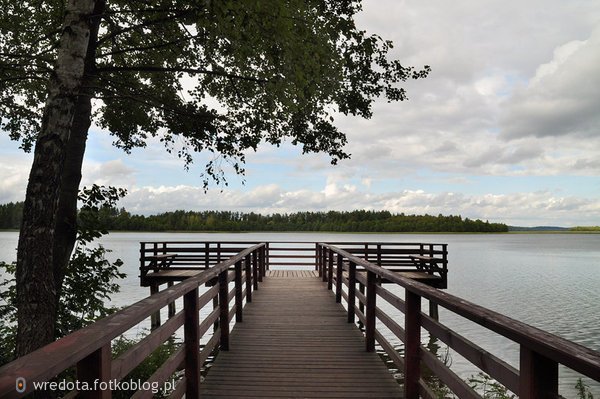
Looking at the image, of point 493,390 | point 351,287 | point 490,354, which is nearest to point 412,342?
point 490,354

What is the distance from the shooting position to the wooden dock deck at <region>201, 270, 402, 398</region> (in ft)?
14.4

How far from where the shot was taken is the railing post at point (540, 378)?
6.50 feet

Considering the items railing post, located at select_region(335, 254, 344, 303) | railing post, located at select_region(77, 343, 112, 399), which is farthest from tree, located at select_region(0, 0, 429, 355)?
railing post, located at select_region(77, 343, 112, 399)

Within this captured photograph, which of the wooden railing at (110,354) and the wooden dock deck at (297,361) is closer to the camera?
the wooden railing at (110,354)

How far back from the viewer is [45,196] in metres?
5.25

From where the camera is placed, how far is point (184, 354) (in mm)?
3951

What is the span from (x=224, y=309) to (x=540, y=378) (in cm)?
430

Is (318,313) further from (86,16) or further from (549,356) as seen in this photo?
(549,356)

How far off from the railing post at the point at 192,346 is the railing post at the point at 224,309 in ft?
5.10

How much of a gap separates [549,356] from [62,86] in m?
5.51

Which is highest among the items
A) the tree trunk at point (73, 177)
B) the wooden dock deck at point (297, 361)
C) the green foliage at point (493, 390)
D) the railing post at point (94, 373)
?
the tree trunk at point (73, 177)

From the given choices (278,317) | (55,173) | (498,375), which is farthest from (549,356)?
(278,317)

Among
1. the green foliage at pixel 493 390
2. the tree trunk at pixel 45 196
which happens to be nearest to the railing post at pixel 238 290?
the tree trunk at pixel 45 196

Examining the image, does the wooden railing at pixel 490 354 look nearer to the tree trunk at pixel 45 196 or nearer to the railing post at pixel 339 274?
the tree trunk at pixel 45 196
